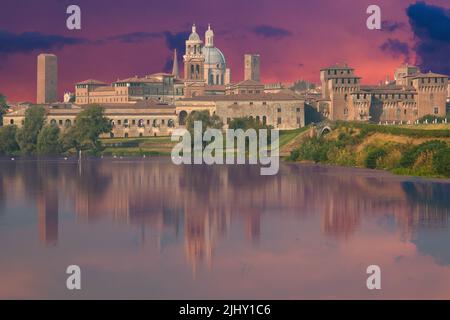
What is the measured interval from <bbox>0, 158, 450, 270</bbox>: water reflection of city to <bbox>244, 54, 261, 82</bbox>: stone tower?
100 meters

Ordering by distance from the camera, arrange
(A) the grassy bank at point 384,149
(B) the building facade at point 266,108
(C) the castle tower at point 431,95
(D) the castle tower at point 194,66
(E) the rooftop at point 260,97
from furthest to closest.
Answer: (D) the castle tower at point 194,66
(E) the rooftop at point 260,97
(B) the building facade at point 266,108
(C) the castle tower at point 431,95
(A) the grassy bank at point 384,149

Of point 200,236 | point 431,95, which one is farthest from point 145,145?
point 200,236

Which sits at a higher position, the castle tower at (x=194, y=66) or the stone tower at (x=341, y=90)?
the castle tower at (x=194, y=66)

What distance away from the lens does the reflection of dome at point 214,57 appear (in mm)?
156000

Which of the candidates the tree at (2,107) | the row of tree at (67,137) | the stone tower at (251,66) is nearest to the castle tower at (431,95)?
the row of tree at (67,137)

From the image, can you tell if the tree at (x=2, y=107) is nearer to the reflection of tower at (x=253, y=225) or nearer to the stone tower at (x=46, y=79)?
the stone tower at (x=46, y=79)

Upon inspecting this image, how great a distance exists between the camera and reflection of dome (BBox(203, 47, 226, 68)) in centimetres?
15600

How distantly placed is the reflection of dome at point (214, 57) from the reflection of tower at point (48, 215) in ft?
384

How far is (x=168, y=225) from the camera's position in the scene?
26469 millimetres

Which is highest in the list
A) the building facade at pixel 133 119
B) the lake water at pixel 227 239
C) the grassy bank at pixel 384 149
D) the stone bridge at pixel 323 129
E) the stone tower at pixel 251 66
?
the stone tower at pixel 251 66

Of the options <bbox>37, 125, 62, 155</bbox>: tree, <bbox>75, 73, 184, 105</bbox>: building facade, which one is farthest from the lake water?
<bbox>75, 73, 184, 105</bbox>: building facade

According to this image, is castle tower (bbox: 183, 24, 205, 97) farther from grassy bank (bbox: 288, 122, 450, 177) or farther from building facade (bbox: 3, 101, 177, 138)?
grassy bank (bbox: 288, 122, 450, 177)

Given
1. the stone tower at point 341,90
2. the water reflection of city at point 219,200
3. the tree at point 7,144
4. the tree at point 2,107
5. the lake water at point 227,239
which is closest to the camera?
the lake water at point 227,239
